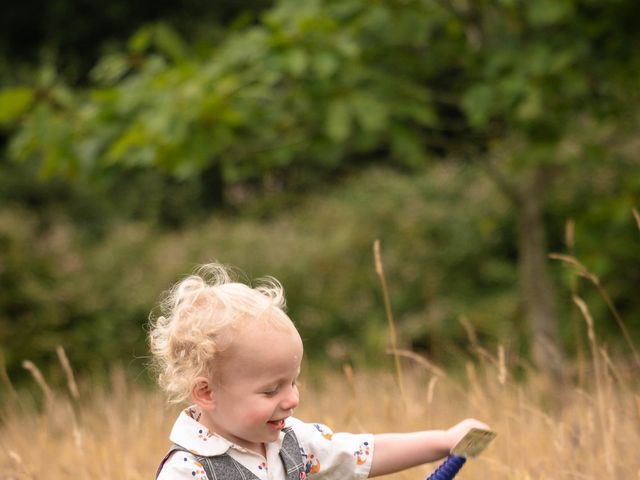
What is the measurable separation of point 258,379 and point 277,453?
0.22 metres

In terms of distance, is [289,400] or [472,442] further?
[289,400]

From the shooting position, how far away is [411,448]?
1.89 metres

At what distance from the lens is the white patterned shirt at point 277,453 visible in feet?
5.68

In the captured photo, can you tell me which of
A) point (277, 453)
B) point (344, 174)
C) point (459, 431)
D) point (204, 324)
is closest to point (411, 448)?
point (459, 431)

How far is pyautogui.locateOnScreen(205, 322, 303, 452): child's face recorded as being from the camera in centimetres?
170

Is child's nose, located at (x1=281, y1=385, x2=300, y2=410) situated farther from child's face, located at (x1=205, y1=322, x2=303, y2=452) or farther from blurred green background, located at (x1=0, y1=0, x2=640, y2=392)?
blurred green background, located at (x1=0, y1=0, x2=640, y2=392)

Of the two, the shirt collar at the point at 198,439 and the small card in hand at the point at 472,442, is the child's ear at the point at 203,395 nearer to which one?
the shirt collar at the point at 198,439

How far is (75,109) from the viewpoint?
4.65 m

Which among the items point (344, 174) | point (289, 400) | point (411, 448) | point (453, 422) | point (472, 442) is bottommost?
point (344, 174)

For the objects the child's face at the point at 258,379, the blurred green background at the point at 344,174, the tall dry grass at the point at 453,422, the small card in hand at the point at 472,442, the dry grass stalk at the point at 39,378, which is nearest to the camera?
the small card in hand at the point at 472,442

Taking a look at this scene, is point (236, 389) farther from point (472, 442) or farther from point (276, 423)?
point (472, 442)

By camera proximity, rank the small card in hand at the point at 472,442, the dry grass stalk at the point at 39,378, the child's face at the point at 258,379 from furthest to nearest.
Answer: the dry grass stalk at the point at 39,378, the child's face at the point at 258,379, the small card in hand at the point at 472,442

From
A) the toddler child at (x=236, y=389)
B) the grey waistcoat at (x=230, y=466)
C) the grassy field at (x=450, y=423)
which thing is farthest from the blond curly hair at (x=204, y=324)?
the grassy field at (x=450, y=423)

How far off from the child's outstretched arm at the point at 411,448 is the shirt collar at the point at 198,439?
0.97ft
